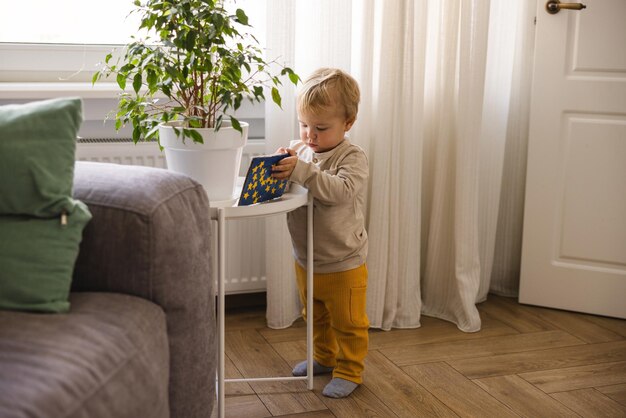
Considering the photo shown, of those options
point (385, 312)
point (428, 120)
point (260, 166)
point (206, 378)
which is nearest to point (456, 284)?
point (385, 312)

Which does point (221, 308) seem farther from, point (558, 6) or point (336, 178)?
point (558, 6)

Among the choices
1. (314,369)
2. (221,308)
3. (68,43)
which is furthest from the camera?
(68,43)

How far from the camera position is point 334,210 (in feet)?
6.56

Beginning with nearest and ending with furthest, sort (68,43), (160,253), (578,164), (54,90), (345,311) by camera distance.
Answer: (160,253)
(345,311)
(54,90)
(68,43)
(578,164)

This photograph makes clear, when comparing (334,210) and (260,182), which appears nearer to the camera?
(260,182)

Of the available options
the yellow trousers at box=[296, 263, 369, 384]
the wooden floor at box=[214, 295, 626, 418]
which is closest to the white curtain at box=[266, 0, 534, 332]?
the wooden floor at box=[214, 295, 626, 418]

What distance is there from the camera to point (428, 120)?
2.69 metres

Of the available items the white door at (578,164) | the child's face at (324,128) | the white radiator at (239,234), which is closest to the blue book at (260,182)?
the child's face at (324,128)

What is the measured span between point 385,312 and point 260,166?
3.26 ft

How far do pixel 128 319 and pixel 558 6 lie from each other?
185 cm

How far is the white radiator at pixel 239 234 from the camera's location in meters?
2.43

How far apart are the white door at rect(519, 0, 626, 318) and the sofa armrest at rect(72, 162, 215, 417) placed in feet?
4.92

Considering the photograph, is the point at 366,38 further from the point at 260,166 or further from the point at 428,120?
the point at 260,166

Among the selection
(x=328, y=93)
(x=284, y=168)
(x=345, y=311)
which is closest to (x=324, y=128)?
(x=328, y=93)
